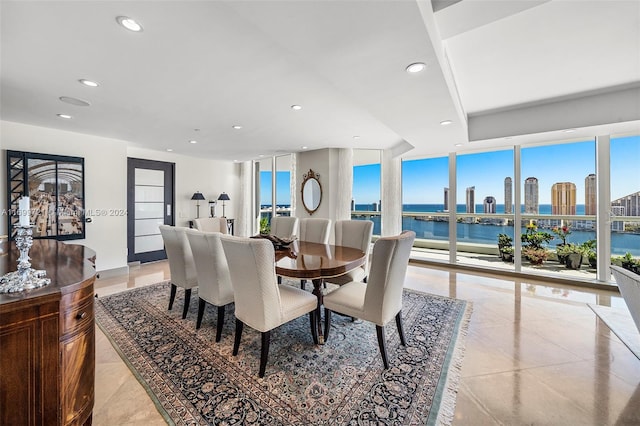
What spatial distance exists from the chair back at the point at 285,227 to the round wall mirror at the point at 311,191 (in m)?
1.66

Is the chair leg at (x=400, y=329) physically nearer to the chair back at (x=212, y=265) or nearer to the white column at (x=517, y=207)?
the chair back at (x=212, y=265)

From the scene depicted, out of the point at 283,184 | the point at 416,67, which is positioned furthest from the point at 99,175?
the point at 416,67

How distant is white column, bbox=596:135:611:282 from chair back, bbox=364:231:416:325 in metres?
4.00

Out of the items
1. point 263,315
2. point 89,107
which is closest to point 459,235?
point 263,315

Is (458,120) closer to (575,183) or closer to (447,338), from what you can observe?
(447,338)

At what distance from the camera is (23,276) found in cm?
125

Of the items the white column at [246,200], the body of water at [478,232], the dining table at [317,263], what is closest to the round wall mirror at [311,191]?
the body of water at [478,232]

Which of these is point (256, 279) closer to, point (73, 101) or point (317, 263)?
point (317, 263)

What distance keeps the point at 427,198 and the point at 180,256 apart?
4.90 m

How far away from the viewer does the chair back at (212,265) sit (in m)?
2.34

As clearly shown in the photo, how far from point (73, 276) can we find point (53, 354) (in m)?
0.41

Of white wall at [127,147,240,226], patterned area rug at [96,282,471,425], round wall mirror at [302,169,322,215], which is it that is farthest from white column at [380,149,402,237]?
white wall at [127,147,240,226]

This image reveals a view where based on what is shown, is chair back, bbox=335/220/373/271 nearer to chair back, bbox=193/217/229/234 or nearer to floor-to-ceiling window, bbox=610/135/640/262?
chair back, bbox=193/217/229/234

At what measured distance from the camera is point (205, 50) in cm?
197
